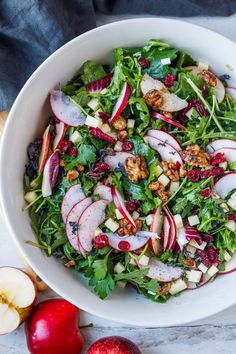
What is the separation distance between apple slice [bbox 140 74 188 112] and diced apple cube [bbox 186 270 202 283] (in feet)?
1.98

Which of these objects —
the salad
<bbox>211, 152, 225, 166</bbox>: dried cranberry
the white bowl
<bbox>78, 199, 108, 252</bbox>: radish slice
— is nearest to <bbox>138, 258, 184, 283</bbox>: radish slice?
the salad

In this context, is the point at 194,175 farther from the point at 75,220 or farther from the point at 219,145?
the point at 75,220

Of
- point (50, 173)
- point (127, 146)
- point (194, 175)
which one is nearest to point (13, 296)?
point (50, 173)

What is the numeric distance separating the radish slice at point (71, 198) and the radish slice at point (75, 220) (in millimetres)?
17

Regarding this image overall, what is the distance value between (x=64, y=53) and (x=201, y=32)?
50 centimetres

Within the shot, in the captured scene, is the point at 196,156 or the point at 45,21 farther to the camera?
the point at 45,21

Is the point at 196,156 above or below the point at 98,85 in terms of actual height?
A: below

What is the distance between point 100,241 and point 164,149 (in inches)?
16.0

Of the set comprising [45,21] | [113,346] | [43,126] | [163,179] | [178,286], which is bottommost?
[113,346]

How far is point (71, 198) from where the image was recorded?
6.45ft

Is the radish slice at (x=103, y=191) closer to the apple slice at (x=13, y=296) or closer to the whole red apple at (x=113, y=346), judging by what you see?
the apple slice at (x=13, y=296)

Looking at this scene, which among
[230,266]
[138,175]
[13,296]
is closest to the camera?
[138,175]

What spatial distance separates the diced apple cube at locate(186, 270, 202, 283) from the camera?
2020 mm

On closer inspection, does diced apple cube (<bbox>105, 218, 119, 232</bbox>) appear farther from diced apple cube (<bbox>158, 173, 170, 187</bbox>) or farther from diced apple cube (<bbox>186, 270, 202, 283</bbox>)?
diced apple cube (<bbox>186, 270, 202, 283</bbox>)
